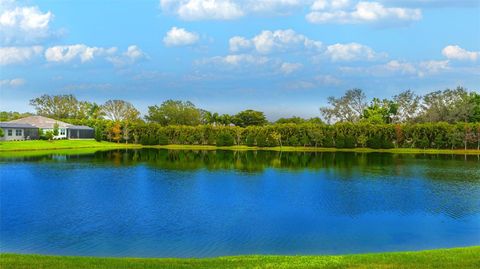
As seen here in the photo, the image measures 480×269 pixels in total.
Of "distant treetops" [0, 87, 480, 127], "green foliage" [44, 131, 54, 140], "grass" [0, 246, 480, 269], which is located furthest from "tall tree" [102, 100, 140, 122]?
"grass" [0, 246, 480, 269]

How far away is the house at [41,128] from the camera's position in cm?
6456

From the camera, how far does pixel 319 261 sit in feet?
35.5

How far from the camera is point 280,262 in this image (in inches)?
428

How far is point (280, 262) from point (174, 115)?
284 feet

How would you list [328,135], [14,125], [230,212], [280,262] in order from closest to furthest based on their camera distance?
[280,262] → [230,212] → [14,125] → [328,135]

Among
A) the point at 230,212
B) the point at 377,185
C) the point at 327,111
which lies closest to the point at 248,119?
the point at 327,111

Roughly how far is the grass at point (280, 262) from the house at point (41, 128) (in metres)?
58.8

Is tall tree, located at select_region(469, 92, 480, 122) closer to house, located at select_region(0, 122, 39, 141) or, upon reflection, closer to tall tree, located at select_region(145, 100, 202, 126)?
tall tree, located at select_region(145, 100, 202, 126)

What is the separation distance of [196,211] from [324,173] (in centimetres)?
1735

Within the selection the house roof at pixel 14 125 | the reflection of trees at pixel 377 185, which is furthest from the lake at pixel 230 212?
the house roof at pixel 14 125

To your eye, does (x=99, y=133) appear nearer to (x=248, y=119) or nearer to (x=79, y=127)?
(x=79, y=127)

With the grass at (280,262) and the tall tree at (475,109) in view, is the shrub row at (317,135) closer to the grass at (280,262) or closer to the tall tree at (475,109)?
the tall tree at (475,109)

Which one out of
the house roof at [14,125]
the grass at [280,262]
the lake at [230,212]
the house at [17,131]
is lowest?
the lake at [230,212]

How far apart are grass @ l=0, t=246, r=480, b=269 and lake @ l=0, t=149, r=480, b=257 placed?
2.91 m
